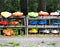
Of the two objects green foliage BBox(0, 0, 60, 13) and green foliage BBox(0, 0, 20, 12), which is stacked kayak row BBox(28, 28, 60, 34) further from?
green foliage BBox(0, 0, 20, 12)

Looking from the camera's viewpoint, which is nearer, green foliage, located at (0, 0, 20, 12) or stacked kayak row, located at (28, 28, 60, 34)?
stacked kayak row, located at (28, 28, 60, 34)

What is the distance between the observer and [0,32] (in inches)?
467

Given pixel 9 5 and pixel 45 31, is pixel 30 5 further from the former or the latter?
pixel 45 31

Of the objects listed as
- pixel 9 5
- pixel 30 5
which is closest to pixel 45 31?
pixel 9 5

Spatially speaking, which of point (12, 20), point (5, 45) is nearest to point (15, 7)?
point (12, 20)

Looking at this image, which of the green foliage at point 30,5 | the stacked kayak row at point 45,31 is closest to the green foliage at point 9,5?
the green foliage at point 30,5

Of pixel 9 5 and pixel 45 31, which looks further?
pixel 9 5

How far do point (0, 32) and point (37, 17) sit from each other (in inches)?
69.4

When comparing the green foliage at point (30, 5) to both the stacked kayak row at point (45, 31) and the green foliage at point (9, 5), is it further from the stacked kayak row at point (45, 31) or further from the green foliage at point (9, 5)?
the stacked kayak row at point (45, 31)

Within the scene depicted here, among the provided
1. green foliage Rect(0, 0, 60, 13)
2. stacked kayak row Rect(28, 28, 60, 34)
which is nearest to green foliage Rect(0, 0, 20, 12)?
green foliage Rect(0, 0, 60, 13)

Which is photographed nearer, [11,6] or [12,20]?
[12,20]

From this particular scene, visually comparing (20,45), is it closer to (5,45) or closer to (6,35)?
(5,45)

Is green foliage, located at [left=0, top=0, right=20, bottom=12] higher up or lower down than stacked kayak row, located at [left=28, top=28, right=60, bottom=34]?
higher up

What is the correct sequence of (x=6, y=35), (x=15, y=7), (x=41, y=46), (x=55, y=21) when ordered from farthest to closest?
1. (x=15, y=7)
2. (x=55, y=21)
3. (x=6, y=35)
4. (x=41, y=46)
